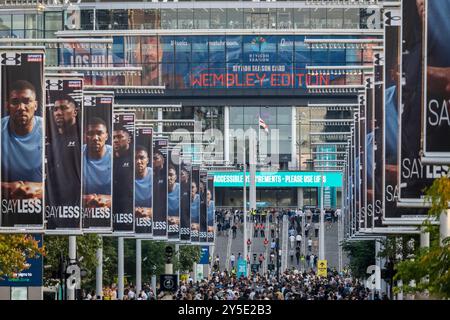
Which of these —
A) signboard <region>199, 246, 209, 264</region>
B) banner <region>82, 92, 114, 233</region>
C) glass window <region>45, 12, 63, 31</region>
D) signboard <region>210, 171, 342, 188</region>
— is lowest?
signboard <region>199, 246, 209, 264</region>

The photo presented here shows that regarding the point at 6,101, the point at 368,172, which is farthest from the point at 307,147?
the point at 6,101

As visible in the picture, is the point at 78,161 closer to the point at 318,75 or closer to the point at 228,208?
the point at 318,75

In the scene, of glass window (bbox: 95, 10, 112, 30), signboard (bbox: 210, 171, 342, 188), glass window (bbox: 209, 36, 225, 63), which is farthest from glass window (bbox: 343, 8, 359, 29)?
glass window (bbox: 95, 10, 112, 30)

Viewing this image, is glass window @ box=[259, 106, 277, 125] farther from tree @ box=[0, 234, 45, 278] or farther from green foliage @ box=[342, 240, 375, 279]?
tree @ box=[0, 234, 45, 278]

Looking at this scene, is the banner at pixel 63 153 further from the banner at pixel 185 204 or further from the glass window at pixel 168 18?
the glass window at pixel 168 18

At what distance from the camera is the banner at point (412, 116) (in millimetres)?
24189

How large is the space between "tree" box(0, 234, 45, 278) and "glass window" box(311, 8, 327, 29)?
366 feet

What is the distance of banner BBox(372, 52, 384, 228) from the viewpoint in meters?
37.8

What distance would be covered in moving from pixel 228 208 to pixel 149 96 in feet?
54.6

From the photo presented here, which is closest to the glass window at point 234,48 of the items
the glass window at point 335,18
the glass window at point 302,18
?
the glass window at point 302,18

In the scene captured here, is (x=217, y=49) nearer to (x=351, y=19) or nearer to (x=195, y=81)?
(x=195, y=81)

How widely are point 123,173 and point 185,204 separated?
23534 mm

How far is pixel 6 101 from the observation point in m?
35.2

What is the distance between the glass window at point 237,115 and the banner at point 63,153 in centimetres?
11531
